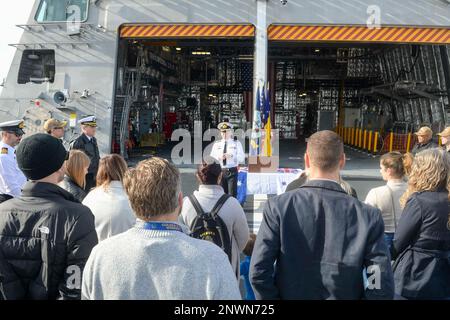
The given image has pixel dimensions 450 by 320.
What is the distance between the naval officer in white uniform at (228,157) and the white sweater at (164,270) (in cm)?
645

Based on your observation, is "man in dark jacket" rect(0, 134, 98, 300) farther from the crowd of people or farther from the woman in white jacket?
the woman in white jacket

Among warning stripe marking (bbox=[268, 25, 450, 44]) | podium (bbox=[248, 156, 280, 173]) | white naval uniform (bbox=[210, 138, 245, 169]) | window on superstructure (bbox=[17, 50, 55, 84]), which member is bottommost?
podium (bbox=[248, 156, 280, 173])

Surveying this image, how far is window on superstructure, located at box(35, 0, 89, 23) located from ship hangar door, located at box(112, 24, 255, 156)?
1.14 meters

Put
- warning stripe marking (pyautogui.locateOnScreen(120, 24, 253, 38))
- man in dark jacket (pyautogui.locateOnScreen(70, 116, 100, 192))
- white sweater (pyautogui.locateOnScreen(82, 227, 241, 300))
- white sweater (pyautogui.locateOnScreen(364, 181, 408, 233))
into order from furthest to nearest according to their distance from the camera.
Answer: warning stripe marking (pyautogui.locateOnScreen(120, 24, 253, 38))
man in dark jacket (pyautogui.locateOnScreen(70, 116, 100, 192))
white sweater (pyautogui.locateOnScreen(364, 181, 408, 233))
white sweater (pyautogui.locateOnScreen(82, 227, 241, 300))

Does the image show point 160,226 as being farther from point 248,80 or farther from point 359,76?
point 359,76

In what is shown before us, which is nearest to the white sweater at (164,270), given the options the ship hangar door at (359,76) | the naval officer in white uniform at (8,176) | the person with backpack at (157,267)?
the person with backpack at (157,267)

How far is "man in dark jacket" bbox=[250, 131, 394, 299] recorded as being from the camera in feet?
7.86

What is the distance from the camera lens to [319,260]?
245 centimetres

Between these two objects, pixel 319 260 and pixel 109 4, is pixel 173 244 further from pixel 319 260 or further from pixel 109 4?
pixel 109 4

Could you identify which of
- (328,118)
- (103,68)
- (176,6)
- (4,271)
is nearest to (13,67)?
(103,68)

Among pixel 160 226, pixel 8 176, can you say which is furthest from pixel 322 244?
pixel 8 176

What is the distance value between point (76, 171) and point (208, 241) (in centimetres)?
237

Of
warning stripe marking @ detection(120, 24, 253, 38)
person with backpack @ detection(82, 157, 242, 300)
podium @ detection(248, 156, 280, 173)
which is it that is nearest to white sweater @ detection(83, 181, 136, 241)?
person with backpack @ detection(82, 157, 242, 300)

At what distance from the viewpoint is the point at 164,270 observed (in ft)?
6.13
